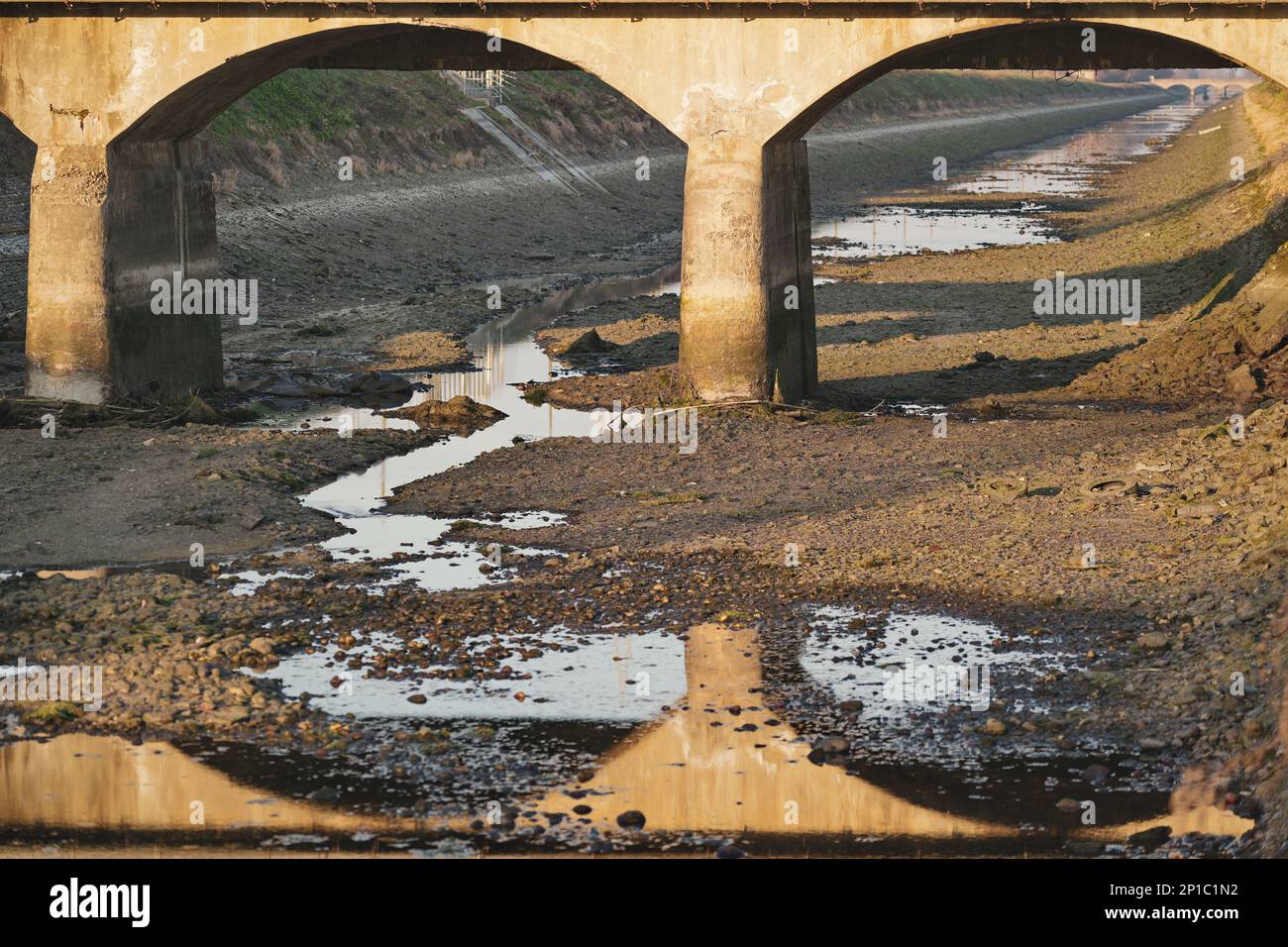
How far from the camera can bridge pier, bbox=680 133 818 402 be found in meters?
25.5

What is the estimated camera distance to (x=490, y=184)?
5412cm

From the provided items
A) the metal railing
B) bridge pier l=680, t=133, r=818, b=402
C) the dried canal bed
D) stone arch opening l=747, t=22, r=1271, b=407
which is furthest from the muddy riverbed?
the metal railing

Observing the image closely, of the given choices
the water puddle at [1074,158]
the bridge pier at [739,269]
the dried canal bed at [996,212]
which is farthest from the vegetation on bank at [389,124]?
the water puddle at [1074,158]

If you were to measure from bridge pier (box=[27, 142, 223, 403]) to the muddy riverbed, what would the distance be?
6.75 feet

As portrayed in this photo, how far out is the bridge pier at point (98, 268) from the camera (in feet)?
87.6

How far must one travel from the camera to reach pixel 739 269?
2580 cm

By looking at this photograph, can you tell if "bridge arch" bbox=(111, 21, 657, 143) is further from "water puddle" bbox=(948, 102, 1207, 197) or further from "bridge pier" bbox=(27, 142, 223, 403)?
"water puddle" bbox=(948, 102, 1207, 197)

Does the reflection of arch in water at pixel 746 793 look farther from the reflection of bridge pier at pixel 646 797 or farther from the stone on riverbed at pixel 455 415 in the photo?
the stone on riverbed at pixel 455 415

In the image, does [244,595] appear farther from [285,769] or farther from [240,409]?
[240,409]

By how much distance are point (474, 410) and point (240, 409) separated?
11.7 feet

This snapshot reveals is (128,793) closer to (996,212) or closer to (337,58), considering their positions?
(337,58)

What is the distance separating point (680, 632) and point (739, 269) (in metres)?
10.5

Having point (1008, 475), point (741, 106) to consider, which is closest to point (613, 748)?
point (1008, 475)

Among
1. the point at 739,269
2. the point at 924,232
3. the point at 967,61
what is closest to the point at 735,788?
the point at 739,269
